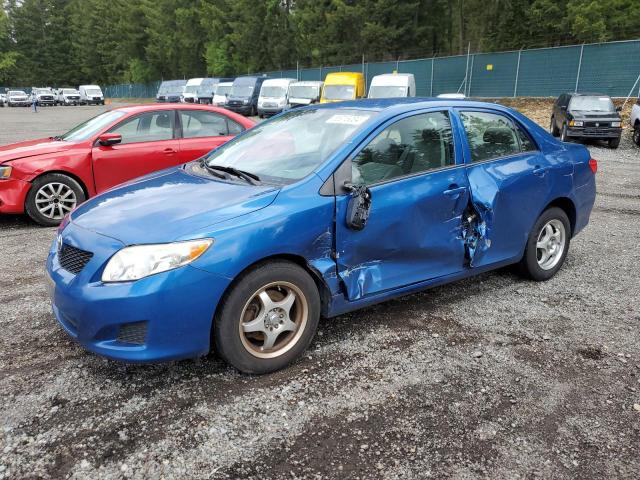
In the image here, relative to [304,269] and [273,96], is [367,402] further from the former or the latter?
[273,96]

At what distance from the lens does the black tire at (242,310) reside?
291cm

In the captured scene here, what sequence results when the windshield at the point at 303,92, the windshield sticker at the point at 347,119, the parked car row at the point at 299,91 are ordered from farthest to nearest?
the windshield at the point at 303,92, the parked car row at the point at 299,91, the windshield sticker at the point at 347,119

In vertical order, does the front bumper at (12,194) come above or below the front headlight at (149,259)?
below

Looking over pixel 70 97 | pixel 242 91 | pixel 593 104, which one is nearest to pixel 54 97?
pixel 70 97

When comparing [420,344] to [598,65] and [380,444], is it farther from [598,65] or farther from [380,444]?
[598,65]

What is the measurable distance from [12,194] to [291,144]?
438 centimetres

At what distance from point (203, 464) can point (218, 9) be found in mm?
65905

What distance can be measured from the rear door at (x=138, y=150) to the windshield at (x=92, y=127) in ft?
0.60

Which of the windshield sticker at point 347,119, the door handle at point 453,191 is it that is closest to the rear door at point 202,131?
the windshield sticker at point 347,119

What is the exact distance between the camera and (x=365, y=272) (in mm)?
3406

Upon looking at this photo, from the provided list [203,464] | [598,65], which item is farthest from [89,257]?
[598,65]

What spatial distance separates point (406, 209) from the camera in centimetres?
352

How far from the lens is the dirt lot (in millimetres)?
2447

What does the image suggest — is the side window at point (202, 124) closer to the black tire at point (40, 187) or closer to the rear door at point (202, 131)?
the rear door at point (202, 131)
